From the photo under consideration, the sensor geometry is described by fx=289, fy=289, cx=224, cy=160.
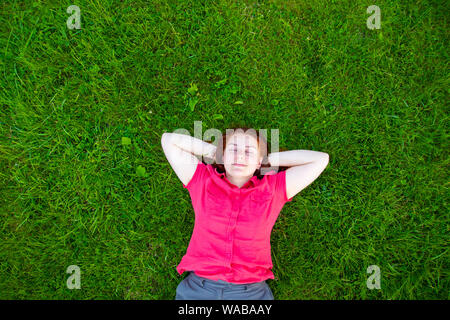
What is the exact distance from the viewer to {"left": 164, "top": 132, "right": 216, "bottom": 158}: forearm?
3.15m

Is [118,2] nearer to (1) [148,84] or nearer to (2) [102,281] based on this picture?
(1) [148,84]

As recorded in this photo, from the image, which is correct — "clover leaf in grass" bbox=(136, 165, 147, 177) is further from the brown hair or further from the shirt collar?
the shirt collar

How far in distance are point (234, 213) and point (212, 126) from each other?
1201 millimetres

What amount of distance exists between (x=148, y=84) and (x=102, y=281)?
2.49m

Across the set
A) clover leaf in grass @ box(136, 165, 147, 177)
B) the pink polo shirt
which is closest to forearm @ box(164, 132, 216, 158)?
the pink polo shirt

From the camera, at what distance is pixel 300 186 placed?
118 inches

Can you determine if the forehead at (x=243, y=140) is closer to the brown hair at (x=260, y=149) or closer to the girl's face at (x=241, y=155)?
the girl's face at (x=241, y=155)

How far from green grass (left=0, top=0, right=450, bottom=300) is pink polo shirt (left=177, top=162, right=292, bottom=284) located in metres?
0.61

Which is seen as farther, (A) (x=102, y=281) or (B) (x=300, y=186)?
(A) (x=102, y=281)

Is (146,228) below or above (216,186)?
below

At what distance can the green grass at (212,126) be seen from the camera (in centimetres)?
353

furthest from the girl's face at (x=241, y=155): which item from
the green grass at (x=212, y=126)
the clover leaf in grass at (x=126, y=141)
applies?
the clover leaf in grass at (x=126, y=141)

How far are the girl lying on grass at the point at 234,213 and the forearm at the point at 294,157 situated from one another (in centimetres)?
1
